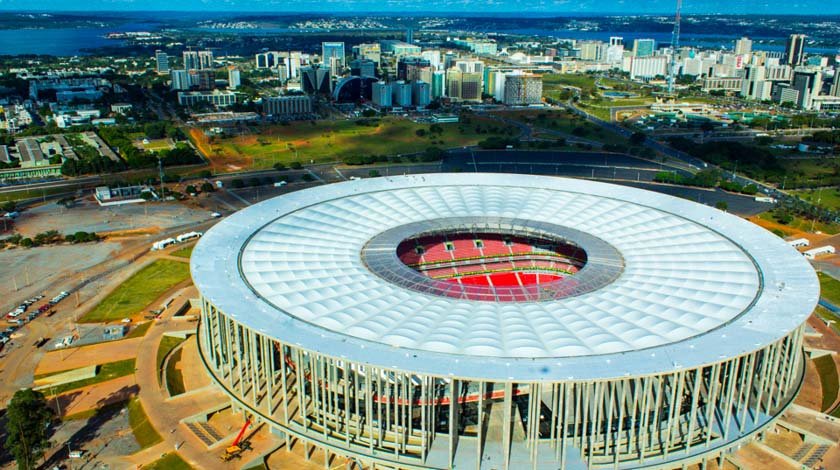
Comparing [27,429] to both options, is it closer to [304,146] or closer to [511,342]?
[511,342]

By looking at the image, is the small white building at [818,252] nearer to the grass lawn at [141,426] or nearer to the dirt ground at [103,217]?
the grass lawn at [141,426]

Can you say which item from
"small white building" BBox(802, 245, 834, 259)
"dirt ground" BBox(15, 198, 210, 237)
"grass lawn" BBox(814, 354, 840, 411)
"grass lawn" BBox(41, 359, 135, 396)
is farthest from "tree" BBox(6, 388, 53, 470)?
"small white building" BBox(802, 245, 834, 259)

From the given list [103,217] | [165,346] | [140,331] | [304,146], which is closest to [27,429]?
[165,346]

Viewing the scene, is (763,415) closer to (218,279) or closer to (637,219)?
Result: (637,219)

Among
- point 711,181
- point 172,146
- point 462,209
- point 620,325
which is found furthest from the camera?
point 172,146

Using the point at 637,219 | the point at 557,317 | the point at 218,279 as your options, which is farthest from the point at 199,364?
the point at 637,219

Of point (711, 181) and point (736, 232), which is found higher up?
point (736, 232)
